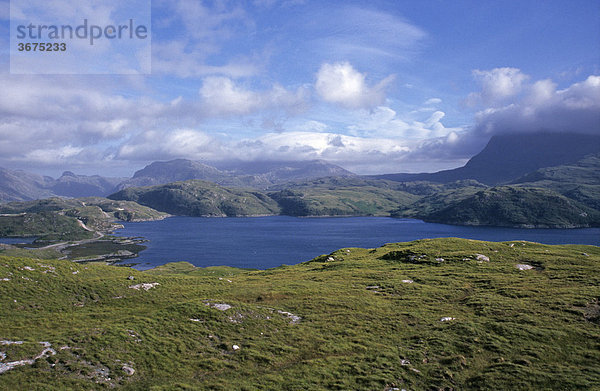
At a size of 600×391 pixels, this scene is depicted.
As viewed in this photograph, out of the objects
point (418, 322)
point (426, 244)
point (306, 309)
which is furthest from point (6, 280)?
point (426, 244)

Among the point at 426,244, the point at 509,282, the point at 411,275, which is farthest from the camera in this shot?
the point at 426,244

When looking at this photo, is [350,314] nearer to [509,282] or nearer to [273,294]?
[273,294]

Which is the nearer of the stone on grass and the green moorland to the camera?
the green moorland

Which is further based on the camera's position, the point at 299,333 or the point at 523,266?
the point at 523,266

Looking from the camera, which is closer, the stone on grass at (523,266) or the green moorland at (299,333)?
the green moorland at (299,333)

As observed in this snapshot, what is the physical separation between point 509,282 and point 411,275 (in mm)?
14832

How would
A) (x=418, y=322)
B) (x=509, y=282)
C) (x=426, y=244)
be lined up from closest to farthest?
(x=418, y=322) < (x=509, y=282) < (x=426, y=244)

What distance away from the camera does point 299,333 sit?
34.8 m

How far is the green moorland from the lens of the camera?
25.6 metres

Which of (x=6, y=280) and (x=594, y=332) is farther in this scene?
(x=6, y=280)

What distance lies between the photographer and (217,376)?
26672 millimetres

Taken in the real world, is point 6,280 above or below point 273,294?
above

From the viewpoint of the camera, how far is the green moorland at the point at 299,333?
2564 cm

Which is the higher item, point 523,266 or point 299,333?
point 523,266
